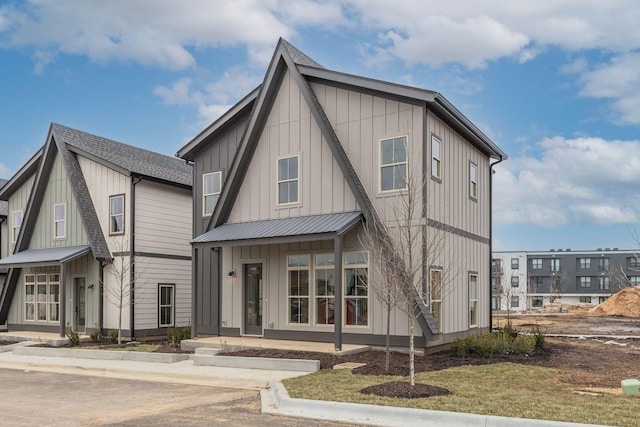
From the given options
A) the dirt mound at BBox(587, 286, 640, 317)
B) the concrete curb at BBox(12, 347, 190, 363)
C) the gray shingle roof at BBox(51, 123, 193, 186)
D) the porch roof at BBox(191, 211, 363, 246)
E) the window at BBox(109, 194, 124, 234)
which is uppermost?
the gray shingle roof at BBox(51, 123, 193, 186)

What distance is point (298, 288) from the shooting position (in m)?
18.1

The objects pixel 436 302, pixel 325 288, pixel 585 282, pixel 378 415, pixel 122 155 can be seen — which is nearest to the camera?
pixel 378 415

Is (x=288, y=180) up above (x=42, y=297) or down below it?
above

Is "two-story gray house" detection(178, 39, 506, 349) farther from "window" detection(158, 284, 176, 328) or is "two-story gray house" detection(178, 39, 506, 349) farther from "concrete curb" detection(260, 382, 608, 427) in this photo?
"concrete curb" detection(260, 382, 608, 427)

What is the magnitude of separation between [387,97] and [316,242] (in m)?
4.56

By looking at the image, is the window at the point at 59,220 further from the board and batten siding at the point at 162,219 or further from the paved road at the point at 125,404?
the paved road at the point at 125,404

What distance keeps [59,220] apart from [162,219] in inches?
177

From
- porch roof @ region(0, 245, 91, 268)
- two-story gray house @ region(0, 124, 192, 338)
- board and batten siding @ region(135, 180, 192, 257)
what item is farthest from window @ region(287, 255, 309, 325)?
porch roof @ region(0, 245, 91, 268)

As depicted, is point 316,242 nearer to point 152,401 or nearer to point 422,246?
point 422,246

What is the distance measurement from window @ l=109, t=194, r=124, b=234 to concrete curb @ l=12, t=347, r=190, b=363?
528 cm

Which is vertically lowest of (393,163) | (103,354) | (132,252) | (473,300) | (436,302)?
(103,354)

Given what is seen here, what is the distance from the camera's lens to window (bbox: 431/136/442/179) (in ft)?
54.2

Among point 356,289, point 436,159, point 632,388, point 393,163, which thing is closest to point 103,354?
point 356,289

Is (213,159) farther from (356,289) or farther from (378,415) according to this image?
(378,415)
